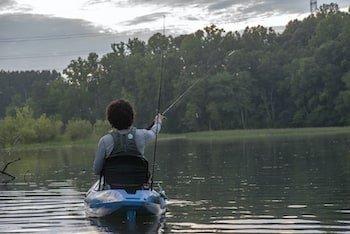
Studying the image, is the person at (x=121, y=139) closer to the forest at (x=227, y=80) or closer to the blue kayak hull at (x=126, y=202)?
the blue kayak hull at (x=126, y=202)

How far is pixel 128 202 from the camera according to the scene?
35.9 ft

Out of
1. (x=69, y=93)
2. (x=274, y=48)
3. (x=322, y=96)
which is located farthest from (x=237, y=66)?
(x=69, y=93)

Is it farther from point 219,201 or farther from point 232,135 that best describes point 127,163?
point 232,135

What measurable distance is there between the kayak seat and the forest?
2602 inches

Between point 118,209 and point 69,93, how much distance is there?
97.2 m

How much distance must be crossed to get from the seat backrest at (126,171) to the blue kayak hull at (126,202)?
190 mm

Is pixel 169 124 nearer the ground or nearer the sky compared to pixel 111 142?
nearer the ground

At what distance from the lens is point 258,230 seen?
33.7 feet

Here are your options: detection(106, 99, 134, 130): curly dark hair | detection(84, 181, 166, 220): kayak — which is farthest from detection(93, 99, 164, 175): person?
detection(84, 181, 166, 220): kayak

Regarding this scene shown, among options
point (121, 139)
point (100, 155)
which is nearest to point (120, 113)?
point (121, 139)

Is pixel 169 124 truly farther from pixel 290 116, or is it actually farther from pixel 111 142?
pixel 111 142

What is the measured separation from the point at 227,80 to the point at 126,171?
82775mm

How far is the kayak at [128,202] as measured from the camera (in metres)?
11.0

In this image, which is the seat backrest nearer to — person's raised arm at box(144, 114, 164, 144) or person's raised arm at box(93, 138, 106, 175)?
person's raised arm at box(93, 138, 106, 175)
